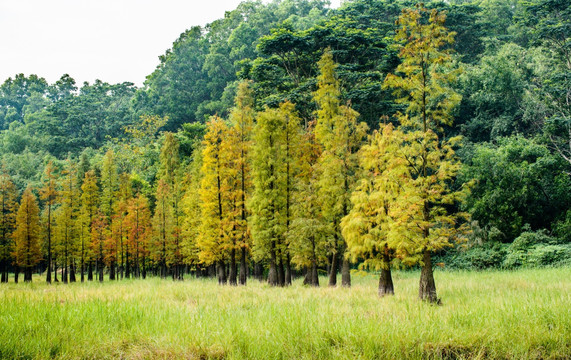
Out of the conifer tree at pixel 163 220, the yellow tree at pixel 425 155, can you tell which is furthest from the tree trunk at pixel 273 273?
the conifer tree at pixel 163 220

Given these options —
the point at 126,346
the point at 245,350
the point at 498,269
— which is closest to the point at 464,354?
the point at 245,350

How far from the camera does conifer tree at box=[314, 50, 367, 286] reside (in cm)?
2233

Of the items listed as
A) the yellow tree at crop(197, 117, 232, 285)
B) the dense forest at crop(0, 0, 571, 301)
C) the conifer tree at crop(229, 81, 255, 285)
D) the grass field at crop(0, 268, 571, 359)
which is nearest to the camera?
the grass field at crop(0, 268, 571, 359)

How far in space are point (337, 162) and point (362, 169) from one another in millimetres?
1740

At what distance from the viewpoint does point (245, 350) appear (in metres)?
6.56

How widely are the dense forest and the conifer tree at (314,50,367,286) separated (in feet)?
0.41

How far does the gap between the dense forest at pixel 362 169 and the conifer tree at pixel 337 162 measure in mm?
124

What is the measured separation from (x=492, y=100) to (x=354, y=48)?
637 inches

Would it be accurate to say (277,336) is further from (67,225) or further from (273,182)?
(67,225)

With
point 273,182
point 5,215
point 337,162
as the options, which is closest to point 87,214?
point 5,215

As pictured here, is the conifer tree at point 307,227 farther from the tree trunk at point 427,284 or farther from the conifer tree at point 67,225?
the conifer tree at point 67,225

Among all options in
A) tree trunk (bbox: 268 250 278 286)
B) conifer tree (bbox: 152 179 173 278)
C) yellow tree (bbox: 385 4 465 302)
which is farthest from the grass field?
conifer tree (bbox: 152 179 173 278)

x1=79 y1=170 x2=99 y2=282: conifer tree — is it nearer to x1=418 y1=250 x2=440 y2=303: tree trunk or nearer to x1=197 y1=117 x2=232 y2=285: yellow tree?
x1=197 y1=117 x2=232 y2=285: yellow tree

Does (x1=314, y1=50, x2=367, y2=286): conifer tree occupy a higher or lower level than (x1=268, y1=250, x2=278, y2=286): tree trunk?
higher
